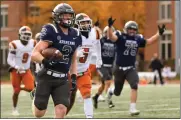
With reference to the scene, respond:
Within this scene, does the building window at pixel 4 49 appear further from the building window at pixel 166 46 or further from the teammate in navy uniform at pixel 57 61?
the teammate in navy uniform at pixel 57 61

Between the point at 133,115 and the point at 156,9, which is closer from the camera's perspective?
the point at 133,115

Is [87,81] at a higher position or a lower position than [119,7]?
lower

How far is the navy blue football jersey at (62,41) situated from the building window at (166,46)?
3916 centimetres

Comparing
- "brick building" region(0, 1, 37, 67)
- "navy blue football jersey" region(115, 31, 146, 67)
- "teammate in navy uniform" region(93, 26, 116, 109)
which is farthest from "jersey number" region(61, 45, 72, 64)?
"brick building" region(0, 1, 37, 67)

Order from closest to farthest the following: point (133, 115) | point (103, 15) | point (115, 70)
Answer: point (133, 115)
point (115, 70)
point (103, 15)

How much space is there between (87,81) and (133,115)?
5.79 feet

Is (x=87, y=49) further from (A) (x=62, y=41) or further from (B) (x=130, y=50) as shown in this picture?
(A) (x=62, y=41)

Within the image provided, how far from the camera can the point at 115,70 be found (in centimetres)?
1249

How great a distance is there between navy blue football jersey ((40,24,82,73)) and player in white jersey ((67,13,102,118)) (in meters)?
2.04

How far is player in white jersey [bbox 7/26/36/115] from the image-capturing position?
43.5 feet

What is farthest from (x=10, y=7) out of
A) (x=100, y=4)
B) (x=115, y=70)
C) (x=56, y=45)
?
(x=56, y=45)

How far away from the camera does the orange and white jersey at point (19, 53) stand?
13.4 m

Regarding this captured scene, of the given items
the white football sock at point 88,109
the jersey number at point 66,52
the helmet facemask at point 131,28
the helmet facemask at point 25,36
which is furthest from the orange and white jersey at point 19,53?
the jersey number at point 66,52

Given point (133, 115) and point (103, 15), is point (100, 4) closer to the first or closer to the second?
point (103, 15)
